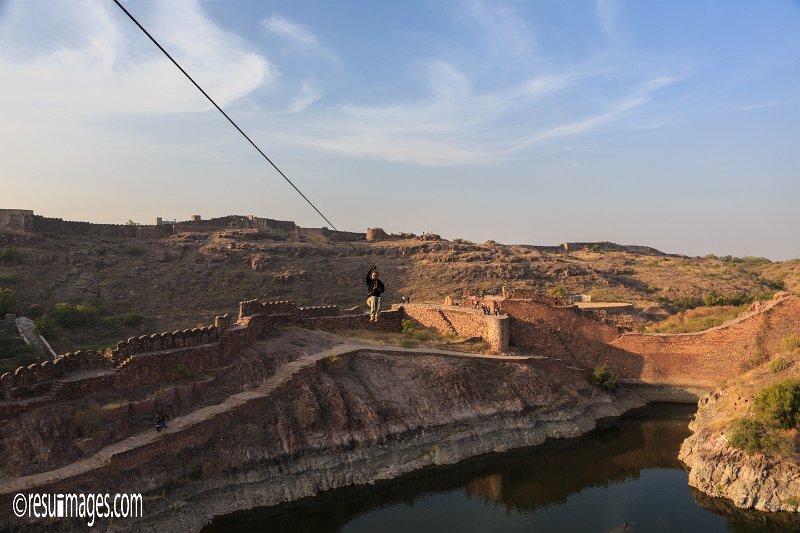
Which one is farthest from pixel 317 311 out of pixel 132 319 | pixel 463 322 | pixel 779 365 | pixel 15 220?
pixel 15 220

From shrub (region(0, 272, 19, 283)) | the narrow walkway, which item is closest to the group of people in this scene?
the narrow walkway

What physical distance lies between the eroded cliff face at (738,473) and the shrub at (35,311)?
3279 centimetres

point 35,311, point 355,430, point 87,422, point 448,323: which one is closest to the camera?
point 87,422

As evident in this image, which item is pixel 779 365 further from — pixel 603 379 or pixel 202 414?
pixel 202 414

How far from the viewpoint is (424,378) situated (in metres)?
23.6

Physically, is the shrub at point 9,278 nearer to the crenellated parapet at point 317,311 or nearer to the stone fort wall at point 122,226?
the stone fort wall at point 122,226

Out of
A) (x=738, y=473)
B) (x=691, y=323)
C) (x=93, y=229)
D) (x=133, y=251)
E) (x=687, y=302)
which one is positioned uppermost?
(x=93, y=229)

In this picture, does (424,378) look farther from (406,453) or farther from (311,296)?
(311,296)

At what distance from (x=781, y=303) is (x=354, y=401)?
20.9 meters

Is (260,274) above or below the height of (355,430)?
above

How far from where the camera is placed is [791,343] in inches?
1017

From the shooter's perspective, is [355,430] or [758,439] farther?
[355,430]

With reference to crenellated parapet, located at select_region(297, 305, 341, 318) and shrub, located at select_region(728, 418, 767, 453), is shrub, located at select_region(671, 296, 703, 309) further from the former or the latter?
crenellated parapet, located at select_region(297, 305, 341, 318)

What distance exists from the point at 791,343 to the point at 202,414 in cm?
2494
